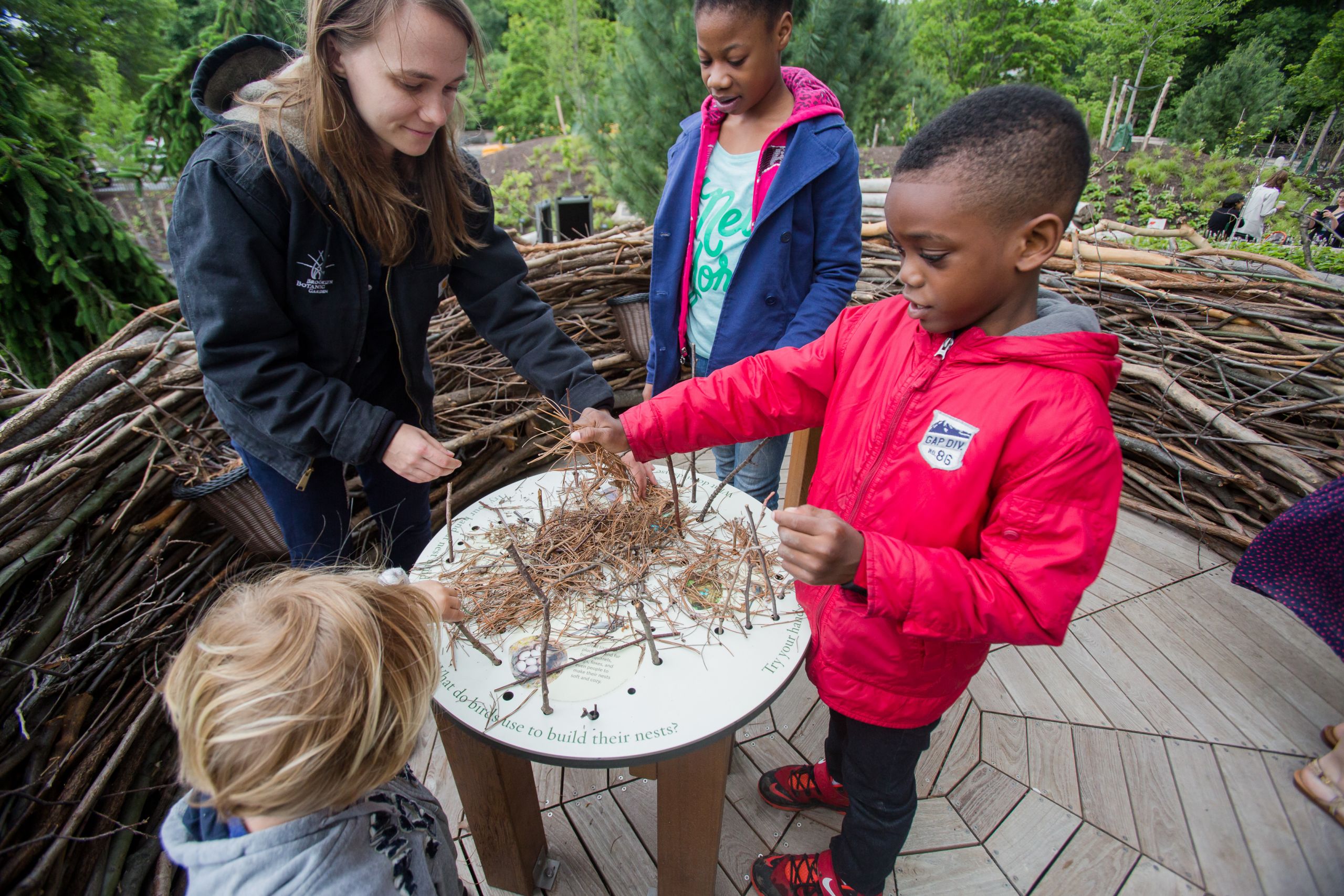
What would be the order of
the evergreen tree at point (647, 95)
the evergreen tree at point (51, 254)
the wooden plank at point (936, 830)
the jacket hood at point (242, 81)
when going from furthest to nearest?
the evergreen tree at point (647, 95) < the evergreen tree at point (51, 254) < the wooden plank at point (936, 830) < the jacket hood at point (242, 81)

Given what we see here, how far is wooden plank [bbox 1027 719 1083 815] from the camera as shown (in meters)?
1.87

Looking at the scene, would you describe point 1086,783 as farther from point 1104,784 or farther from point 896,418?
point 896,418

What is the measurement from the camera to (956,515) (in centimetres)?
111

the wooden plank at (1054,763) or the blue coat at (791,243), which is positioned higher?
the blue coat at (791,243)

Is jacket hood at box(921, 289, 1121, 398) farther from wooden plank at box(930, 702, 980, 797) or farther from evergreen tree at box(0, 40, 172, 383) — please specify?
evergreen tree at box(0, 40, 172, 383)

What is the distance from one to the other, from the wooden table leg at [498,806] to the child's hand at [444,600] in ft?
0.56

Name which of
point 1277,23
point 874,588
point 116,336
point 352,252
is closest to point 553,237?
point 116,336

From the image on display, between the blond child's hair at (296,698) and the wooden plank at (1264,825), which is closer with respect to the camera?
the blond child's hair at (296,698)

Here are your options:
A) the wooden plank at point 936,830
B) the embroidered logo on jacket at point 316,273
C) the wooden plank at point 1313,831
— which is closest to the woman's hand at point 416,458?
the embroidered logo on jacket at point 316,273

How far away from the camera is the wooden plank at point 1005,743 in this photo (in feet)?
6.44

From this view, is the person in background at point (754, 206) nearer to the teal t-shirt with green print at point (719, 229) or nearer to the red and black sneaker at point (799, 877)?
the teal t-shirt with green print at point (719, 229)

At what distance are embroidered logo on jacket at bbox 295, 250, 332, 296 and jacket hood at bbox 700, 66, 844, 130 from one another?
1186 millimetres

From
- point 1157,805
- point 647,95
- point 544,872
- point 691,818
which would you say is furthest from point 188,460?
point 647,95

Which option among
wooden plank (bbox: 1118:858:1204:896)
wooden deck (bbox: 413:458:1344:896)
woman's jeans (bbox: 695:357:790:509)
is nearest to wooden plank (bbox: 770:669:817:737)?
wooden deck (bbox: 413:458:1344:896)
